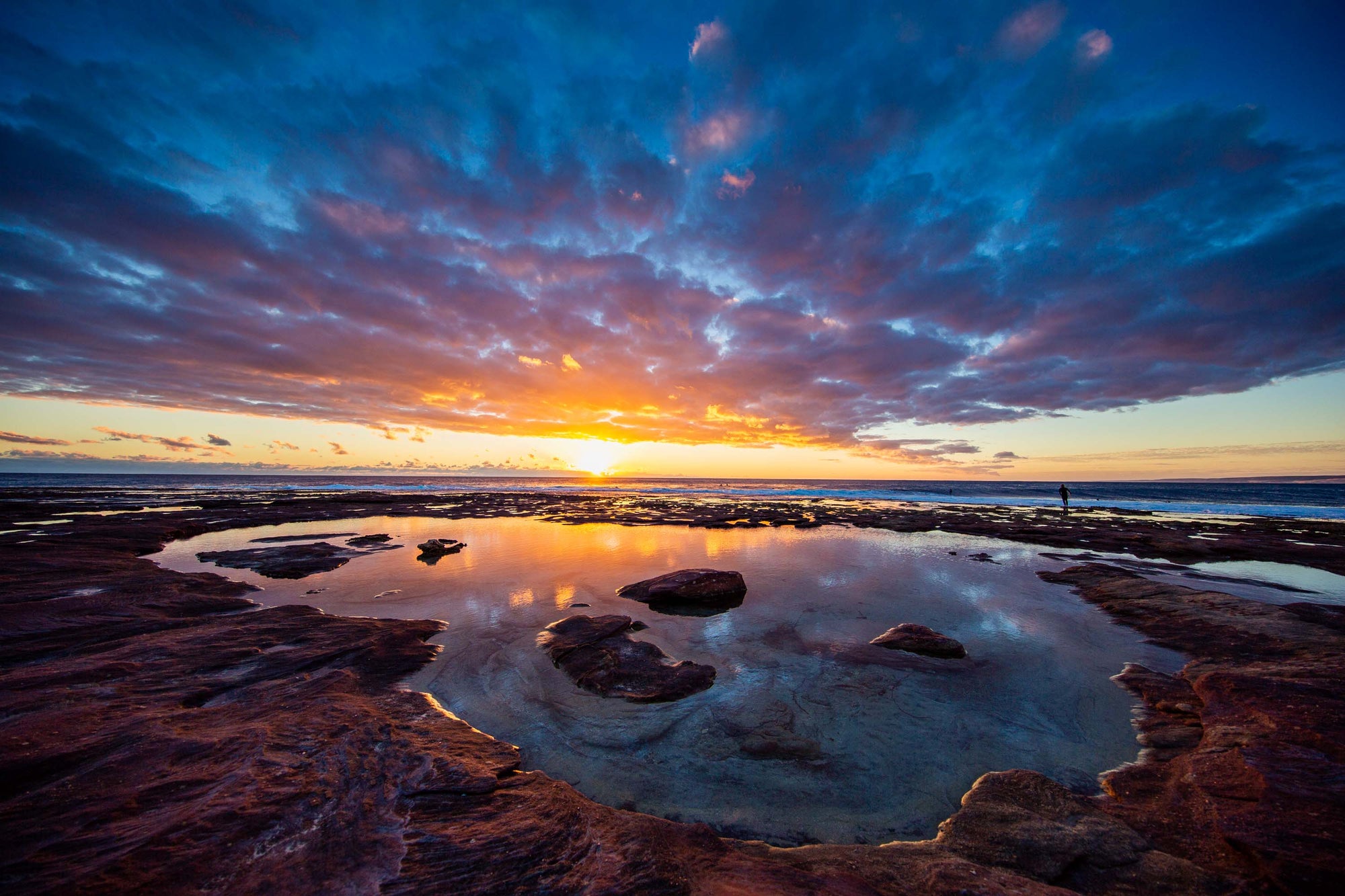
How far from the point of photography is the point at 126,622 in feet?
29.9

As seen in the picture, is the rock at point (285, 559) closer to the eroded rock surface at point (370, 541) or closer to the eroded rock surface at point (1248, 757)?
the eroded rock surface at point (370, 541)

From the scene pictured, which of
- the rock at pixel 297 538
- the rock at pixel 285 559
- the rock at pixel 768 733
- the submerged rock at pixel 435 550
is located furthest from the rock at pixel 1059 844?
the rock at pixel 297 538

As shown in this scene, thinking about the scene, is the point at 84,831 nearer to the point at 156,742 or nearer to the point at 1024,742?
the point at 156,742

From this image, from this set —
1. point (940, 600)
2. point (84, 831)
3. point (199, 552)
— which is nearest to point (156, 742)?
point (84, 831)

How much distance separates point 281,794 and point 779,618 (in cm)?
996

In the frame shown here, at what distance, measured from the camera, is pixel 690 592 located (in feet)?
43.3

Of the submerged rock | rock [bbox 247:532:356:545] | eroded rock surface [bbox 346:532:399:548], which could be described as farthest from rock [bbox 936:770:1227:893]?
rock [bbox 247:532:356:545]

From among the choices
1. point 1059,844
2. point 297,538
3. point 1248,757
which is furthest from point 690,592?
point 297,538

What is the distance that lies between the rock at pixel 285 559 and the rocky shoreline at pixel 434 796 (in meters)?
6.43

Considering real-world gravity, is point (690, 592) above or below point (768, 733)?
above

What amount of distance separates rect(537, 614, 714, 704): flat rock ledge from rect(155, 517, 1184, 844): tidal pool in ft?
0.87

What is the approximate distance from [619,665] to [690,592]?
Answer: 5.06 meters

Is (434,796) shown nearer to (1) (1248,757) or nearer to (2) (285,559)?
(1) (1248,757)

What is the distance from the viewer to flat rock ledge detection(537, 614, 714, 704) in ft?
25.2
